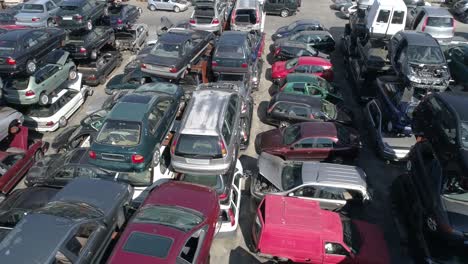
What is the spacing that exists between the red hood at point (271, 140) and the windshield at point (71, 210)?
5.61m

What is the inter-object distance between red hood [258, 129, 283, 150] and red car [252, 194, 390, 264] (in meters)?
3.27

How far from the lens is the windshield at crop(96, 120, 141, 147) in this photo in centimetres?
998

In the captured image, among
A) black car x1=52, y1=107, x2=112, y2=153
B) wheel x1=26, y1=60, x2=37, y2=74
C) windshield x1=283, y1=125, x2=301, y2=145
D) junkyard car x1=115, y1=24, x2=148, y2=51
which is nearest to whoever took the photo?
windshield x1=283, y1=125, x2=301, y2=145

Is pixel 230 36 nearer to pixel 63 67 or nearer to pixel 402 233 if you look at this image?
pixel 63 67

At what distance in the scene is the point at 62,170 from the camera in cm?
1000

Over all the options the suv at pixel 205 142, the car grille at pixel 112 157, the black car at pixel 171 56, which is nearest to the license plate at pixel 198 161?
the suv at pixel 205 142

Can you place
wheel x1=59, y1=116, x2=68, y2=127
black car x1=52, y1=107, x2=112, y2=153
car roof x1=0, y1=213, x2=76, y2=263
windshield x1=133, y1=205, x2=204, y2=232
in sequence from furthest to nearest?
wheel x1=59, y1=116, x2=68, y2=127
black car x1=52, y1=107, x2=112, y2=153
windshield x1=133, y1=205, x2=204, y2=232
car roof x1=0, y1=213, x2=76, y2=263

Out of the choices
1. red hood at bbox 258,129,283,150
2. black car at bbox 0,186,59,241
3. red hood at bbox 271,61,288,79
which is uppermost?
red hood at bbox 271,61,288,79

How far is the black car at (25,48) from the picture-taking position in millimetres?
13036

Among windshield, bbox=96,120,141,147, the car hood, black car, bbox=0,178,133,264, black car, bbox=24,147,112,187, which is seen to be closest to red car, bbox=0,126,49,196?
black car, bbox=24,147,112,187

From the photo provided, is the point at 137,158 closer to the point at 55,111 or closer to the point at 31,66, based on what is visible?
the point at 55,111

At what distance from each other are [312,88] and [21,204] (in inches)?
393

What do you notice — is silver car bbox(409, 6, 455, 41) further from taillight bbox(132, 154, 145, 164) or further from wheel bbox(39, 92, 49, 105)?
wheel bbox(39, 92, 49, 105)

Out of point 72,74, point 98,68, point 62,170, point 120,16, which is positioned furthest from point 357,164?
point 120,16
